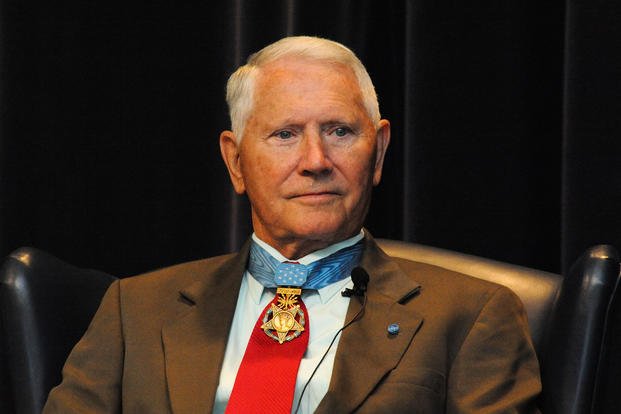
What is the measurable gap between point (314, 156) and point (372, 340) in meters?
0.40

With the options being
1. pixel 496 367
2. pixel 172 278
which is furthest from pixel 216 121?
pixel 496 367

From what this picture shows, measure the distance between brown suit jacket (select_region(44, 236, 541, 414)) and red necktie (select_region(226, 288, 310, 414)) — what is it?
61 millimetres

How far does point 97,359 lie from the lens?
2482mm

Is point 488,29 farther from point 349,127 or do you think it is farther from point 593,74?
point 349,127

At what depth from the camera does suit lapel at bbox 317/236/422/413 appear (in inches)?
89.0

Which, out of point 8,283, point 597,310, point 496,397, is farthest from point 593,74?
point 8,283

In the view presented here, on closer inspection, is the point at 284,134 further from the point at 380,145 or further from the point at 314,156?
the point at 380,145

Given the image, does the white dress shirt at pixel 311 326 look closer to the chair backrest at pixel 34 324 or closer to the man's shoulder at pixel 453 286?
the man's shoulder at pixel 453 286

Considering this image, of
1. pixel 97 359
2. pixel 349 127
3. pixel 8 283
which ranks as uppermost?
pixel 349 127

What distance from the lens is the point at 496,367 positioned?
225cm

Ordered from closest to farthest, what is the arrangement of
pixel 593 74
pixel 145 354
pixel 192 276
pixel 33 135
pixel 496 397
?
pixel 496 397 < pixel 145 354 < pixel 192 276 < pixel 593 74 < pixel 33 135

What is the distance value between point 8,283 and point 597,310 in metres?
1.22

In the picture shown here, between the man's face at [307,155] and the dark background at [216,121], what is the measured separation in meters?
0.57

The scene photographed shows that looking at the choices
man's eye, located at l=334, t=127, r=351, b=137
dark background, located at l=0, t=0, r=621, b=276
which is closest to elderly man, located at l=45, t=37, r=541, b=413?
man's eye, located at l=334, t=127, r=351, b=137
